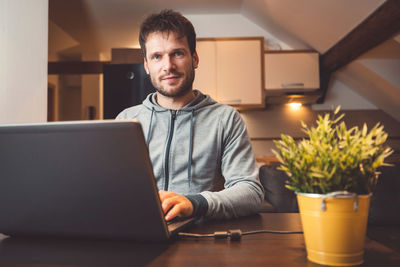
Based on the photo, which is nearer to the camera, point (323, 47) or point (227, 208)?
point (227, 208)

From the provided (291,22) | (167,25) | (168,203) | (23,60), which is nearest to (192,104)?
(167,25)

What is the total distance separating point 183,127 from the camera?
52.4 inches

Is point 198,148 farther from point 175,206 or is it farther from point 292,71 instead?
point 292,71

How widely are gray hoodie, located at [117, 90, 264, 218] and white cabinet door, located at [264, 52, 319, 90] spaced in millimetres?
2852

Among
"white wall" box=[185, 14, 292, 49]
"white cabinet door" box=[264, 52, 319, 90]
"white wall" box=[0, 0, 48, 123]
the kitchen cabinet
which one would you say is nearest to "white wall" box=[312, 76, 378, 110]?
"white cabinet door" box=[264, 52, 319, 90]

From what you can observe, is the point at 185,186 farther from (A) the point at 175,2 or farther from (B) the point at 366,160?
(A) the point at 175,2

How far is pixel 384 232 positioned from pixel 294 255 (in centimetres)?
30

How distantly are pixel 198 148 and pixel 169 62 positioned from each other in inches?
12.9

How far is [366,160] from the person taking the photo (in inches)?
20.9

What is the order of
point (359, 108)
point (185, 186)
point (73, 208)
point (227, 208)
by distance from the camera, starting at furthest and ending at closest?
point (359, 108) → point (185, 186) → point (227, 208) → point (73, 208)

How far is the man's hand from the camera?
0.76 metres

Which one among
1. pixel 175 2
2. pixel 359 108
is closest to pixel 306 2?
pixel 175 2

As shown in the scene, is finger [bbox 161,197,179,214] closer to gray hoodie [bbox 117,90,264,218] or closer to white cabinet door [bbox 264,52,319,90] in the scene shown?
gray hoodie [bbox 117,90,264,218]

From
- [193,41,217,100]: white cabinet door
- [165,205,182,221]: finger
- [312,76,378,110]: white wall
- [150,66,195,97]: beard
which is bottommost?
[165,205,182,221]: finger
